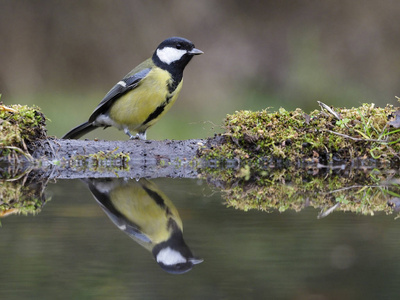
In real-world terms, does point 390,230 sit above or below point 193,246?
below

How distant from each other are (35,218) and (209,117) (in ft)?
26.3

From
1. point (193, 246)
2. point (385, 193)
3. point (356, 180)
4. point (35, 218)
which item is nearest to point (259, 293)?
point (193, 246)

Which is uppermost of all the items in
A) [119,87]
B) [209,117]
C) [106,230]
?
[119,87]

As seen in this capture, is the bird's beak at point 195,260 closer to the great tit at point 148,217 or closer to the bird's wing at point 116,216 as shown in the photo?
the great tit at point 148,217

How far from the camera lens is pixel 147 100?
219 inches

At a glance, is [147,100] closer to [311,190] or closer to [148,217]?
[311,190]

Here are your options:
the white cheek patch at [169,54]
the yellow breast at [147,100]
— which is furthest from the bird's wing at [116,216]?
the white cheek patch at [169,54]

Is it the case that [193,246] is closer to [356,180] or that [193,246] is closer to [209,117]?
[356,180]

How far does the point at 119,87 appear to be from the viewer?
5.75 meters

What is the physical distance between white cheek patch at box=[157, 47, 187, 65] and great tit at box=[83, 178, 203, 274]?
178 centimetres

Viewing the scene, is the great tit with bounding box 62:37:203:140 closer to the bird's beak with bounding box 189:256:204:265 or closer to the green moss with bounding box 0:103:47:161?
the green moss with bounding box 0:103:47:161

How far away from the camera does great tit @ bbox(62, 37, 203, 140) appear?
5.58 metres

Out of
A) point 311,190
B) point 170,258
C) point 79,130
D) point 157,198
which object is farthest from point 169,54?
point 170,258

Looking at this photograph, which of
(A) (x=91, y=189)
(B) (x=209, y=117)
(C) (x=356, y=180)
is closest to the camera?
(A) (x=91, y=189)
